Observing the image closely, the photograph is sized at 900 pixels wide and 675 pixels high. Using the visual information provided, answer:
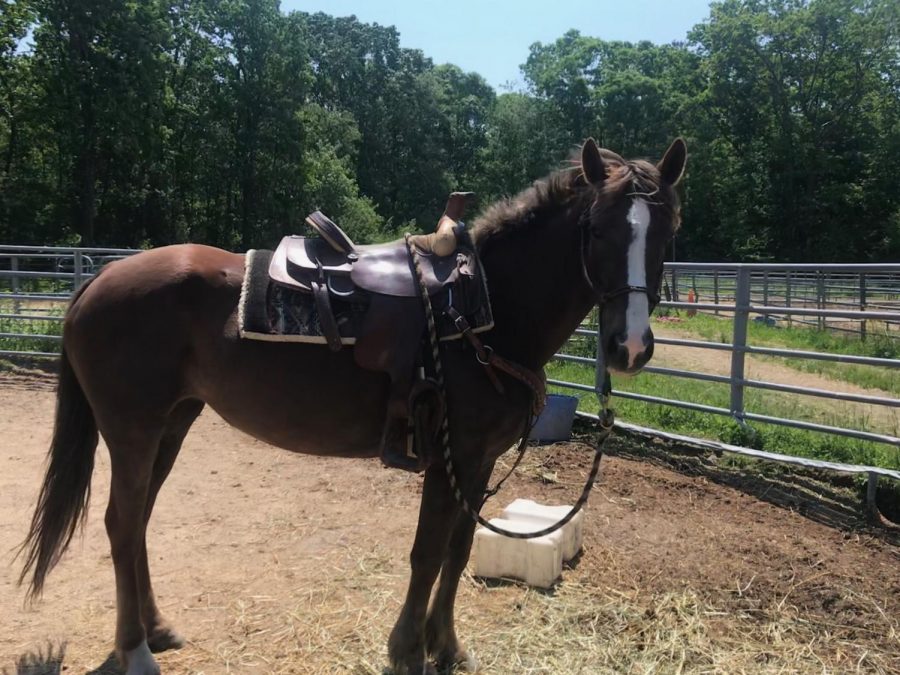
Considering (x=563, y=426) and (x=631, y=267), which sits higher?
(x=631, y=267)

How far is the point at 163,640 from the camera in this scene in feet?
9.07

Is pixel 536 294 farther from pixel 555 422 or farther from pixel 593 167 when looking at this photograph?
pixel 555 422

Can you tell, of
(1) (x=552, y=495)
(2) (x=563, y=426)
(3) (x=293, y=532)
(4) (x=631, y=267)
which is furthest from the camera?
(2) (x=563, y=426)

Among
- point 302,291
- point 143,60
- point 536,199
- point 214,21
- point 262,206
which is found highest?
point 214,21

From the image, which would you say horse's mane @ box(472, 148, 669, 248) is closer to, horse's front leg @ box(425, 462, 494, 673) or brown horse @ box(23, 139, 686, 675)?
brown horse @ box(23, 139, 686, 675)

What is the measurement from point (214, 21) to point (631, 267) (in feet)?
106

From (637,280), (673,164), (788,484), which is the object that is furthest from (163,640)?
(788,484)

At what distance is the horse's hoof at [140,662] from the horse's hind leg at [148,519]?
0.58 ft

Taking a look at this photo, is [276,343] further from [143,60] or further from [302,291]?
[143,60]

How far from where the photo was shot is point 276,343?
7.89 ft

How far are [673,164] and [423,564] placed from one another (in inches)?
70.2

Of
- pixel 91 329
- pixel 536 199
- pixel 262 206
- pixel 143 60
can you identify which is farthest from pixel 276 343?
pixel 262 206

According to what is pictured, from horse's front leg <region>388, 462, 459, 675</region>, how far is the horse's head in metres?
0.82

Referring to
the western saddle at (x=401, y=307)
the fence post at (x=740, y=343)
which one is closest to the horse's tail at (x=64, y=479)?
the western saddle at (x=401, y=307)
